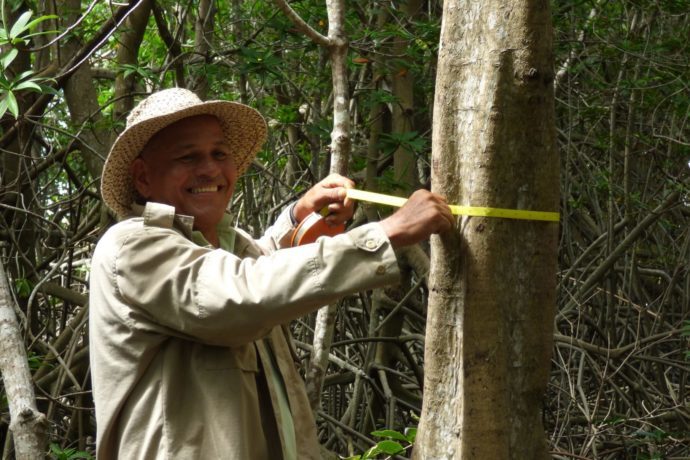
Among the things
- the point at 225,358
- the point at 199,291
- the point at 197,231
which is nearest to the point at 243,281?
the point at 199,291

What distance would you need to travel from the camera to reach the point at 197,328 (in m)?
2.06

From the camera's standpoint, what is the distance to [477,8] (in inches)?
87.3

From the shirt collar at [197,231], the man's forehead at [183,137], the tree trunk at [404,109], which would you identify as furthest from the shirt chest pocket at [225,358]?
the tree trunk at [404,109]

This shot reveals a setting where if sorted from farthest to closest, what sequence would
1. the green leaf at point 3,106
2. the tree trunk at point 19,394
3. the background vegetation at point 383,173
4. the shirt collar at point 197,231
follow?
the background vegetation at point 383,173, the tree trunk at point 19,394, the green leaf at point 3,106, the shirt collar at point 197,231

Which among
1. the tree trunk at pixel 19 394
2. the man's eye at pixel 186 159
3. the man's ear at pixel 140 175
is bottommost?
the tree trunk at pixel 19 394

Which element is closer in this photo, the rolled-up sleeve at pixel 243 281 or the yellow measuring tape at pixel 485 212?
the rolled-up sleeve at pixel 243 281

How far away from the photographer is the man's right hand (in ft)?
6.72

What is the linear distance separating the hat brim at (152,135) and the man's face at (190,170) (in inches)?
1.1

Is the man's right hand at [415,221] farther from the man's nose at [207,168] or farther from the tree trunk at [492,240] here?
the man's nose at [207,168]

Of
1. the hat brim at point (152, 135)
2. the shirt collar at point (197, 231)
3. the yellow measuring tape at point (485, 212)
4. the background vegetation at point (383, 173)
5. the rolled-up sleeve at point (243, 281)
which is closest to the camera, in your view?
the rolled-up sleeve at point (243, 281)

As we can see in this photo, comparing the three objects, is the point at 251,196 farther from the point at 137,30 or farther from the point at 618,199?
the point at 618,199

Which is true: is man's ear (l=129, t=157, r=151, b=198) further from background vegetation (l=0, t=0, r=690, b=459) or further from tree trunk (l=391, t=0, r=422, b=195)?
tree trunk (l=391, t=0, r=422, b=195)

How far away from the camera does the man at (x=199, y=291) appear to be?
2.01 m

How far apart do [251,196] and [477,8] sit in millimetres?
3509
